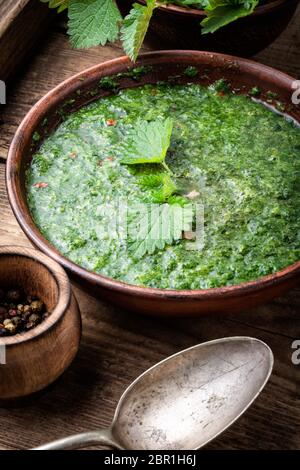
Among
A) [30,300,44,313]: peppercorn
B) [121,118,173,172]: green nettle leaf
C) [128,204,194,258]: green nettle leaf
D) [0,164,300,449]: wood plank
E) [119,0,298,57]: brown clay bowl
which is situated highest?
[119,0,298,57]: brown clay bowl

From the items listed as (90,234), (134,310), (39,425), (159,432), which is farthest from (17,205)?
(159,432)

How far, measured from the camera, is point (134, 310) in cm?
176

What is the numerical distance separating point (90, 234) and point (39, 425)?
469mm

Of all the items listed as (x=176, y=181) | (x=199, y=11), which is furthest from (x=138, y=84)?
(x=176, y=181)

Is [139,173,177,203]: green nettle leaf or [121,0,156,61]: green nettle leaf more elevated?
[121,0,156,61]: green nettle leaf

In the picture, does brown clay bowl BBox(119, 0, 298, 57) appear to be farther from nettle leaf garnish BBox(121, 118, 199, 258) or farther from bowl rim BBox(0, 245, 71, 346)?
bowl rim BBox(0, 245, 71, 346)

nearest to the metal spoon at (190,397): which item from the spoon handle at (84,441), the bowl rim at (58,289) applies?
the spoon handle at (84,441)

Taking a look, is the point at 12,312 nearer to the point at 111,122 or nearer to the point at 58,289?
the point at 58,289

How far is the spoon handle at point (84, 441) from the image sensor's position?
1.51m

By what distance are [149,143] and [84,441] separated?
80 cm

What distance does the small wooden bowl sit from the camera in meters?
1.56

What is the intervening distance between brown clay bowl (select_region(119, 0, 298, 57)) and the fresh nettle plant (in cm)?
4

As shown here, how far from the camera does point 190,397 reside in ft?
5.48

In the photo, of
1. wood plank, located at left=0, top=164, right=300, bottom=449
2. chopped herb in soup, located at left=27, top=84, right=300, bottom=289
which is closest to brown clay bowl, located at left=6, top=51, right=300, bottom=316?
chopped herb in soup, located at left=27, top=84, right=300, bottom=289
